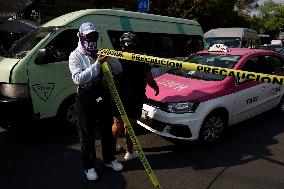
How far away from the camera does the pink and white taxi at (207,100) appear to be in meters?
4.88

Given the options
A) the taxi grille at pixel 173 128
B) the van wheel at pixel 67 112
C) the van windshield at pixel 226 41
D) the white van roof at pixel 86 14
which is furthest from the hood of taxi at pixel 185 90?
the van windshield at pixel 226 41

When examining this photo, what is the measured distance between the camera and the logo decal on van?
17.5 feet

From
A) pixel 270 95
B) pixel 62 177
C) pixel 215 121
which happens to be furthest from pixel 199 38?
pixel 62 177

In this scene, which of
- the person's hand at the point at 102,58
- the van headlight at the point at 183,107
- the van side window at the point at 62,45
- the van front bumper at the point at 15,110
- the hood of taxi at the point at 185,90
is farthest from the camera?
the van side window at the point at 62,45

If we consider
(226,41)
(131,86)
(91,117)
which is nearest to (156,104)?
(131,86)

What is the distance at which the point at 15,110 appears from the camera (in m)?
5.16

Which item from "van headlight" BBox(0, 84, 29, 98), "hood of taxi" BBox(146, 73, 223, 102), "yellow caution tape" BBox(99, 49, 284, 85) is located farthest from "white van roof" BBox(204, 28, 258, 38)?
"yellow caution tape" BBox(99, 49, 284, 85)

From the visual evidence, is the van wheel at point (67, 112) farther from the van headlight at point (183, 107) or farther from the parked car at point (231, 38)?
the parked car at point (231, 38)

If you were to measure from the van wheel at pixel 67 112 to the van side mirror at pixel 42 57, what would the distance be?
0.81m

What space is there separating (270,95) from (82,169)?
3976mm

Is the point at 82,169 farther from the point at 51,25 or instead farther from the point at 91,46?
the point at 51,25

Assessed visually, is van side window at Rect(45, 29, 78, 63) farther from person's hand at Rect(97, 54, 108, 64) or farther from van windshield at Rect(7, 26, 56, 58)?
person's hand at Rect(97, 54, 108, 64)

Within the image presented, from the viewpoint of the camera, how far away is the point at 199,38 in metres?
→ 8.66

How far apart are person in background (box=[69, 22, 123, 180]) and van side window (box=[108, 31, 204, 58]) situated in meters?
2.61
